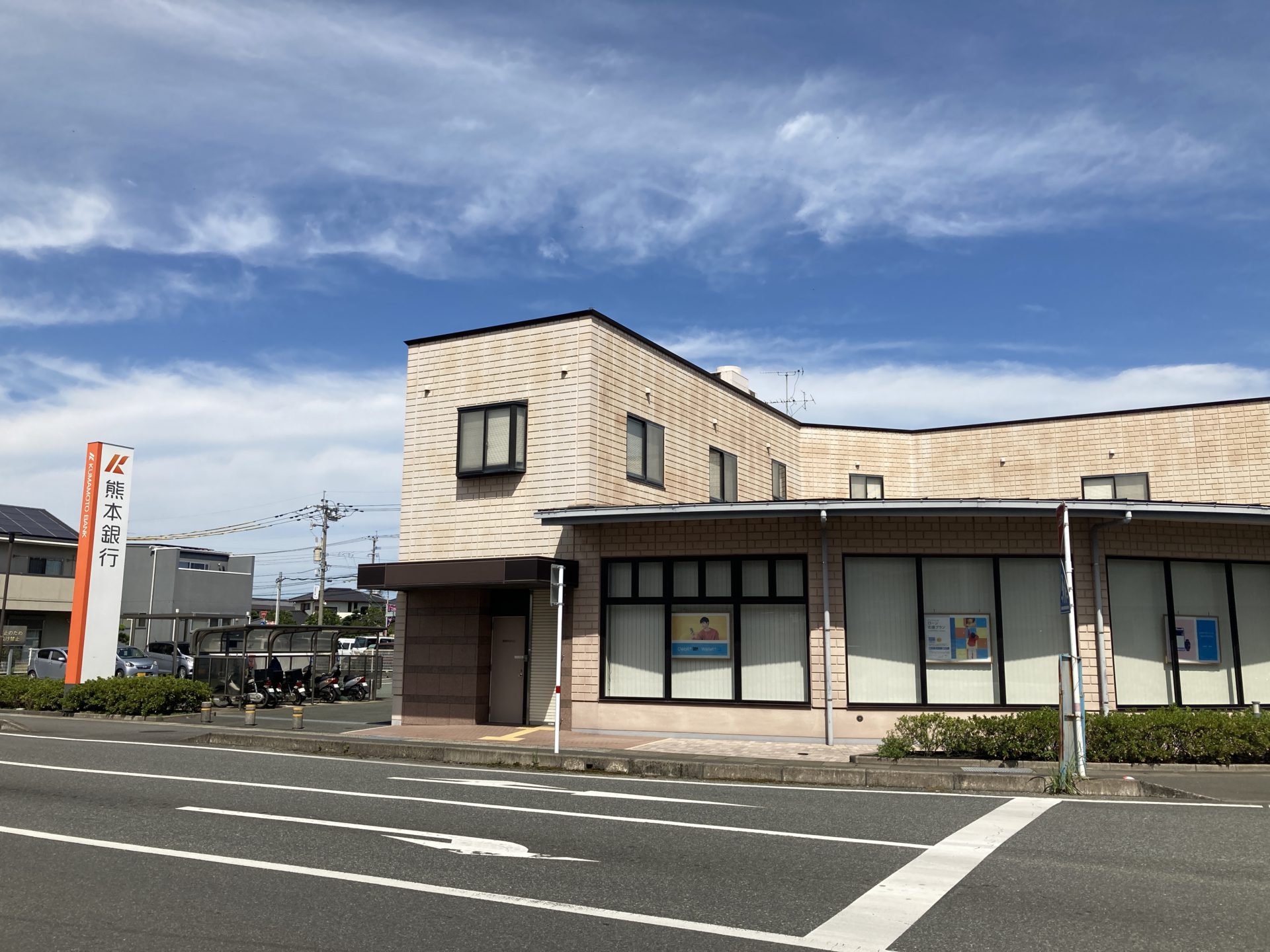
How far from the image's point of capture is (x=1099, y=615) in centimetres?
1758

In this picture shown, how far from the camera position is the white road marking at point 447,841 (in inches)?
327

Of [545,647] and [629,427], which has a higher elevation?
[629,427]

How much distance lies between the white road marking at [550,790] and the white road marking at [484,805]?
1207mm

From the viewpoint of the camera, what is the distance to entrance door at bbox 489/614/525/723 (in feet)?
69.1

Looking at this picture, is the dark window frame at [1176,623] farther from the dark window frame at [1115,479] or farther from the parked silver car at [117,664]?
the parked silver car at [117,664]

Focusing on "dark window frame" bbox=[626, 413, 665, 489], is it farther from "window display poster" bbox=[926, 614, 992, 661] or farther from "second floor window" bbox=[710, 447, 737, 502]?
"window display poster" bbox=[926, 614, 992, 661]

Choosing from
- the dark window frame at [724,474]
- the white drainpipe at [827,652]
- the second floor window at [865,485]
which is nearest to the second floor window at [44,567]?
the dark window frame at [724,474]

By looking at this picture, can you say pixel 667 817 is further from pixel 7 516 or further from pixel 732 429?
pixel 7 516

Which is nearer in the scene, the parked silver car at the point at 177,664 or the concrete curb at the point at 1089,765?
the concrete curb at the point at 1089,765

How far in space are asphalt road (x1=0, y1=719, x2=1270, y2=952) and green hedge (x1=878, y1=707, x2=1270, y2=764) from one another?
9.67 feet

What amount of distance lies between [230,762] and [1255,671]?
16998mm

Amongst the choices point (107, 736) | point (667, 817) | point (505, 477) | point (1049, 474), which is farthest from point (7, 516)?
point (667, 817)

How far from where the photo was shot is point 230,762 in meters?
14.8

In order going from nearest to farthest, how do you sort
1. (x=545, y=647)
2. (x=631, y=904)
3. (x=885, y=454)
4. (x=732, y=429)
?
(x=631, y=904)
(x=545, y=647)
(x=732, y=429)
(x=885, y=454)
